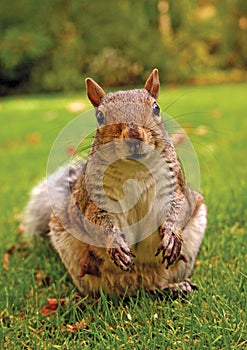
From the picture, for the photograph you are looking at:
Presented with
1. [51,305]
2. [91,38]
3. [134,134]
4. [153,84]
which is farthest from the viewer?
[91,38]

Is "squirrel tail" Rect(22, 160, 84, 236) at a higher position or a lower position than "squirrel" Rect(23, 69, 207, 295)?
lower

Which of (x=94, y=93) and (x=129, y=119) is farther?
(x=94, y=93)

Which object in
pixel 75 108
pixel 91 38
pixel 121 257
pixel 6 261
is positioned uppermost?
pixel 121 257

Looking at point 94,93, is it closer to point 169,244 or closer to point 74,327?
point 169,244

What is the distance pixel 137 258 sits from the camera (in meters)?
1.83

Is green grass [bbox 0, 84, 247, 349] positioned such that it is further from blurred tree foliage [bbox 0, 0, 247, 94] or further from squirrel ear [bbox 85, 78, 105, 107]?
blurred tree foliage [bbox 0, 0, 247, 94]

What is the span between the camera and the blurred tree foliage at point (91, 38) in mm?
13375

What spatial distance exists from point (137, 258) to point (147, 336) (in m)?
0.29

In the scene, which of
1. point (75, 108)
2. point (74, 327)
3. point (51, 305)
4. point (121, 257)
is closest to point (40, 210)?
point (51, 305)

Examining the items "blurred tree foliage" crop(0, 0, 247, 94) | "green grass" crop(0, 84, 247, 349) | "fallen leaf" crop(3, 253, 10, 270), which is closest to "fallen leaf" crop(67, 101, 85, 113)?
"blurred tree foliage" crop(0, 0, 247, 94)

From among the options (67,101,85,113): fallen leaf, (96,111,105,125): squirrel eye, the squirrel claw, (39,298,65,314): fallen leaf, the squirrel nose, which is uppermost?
(96,111,105,125): squirrel eye

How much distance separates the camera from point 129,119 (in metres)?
1.57

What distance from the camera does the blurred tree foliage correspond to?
13375 mm

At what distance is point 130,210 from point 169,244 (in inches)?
6.3
